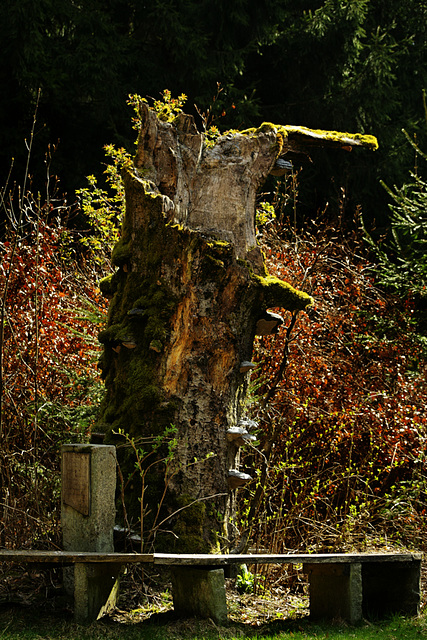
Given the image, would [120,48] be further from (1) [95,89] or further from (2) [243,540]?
(2) [243,540]

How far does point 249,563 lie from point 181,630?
553 mm

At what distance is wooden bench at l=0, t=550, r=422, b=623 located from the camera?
166 inches

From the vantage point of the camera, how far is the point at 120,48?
39.8ft

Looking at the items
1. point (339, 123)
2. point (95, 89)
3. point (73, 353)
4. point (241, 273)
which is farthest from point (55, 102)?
point (241, 273)

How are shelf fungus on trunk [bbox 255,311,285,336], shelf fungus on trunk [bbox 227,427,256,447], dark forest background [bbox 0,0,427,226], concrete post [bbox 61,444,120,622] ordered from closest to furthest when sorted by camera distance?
concrete post [bbox 61,444,120,622] < shelf fungus on trunk [bbox 227,427,256,447] < shelf fungus on trunk [bbox 255,311,285,336] < dark forest background [bbox 0,0,427,226]

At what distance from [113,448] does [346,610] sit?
1772 mm

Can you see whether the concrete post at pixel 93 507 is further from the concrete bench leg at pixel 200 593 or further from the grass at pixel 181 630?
the concrete bench leg at pixel 200 593

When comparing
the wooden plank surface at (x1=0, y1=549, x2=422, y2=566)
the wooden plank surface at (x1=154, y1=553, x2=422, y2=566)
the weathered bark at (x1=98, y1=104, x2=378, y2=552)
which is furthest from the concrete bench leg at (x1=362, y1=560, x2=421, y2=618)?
the weathered bark at (x1=98, y1=104, x2=378, y2=552)

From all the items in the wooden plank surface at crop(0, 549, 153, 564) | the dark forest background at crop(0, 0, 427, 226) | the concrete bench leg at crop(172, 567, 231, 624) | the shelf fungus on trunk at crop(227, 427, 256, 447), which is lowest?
the concrete bench leg at crop(172, 567, 231, 624)

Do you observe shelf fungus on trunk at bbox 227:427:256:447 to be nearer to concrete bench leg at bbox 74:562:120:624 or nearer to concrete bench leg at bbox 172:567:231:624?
concrete bench leg at bbox 172:567:231:624

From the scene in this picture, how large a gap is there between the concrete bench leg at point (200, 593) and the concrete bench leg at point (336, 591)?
2.56 feet

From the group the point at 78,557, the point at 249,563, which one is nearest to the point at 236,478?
the point at 249,563

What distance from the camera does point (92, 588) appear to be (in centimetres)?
435

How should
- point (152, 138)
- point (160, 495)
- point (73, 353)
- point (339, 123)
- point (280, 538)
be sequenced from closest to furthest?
point (160, 495)
point (152, 138)
point (280, 538)
point (73, 353)
point (339, 123)
